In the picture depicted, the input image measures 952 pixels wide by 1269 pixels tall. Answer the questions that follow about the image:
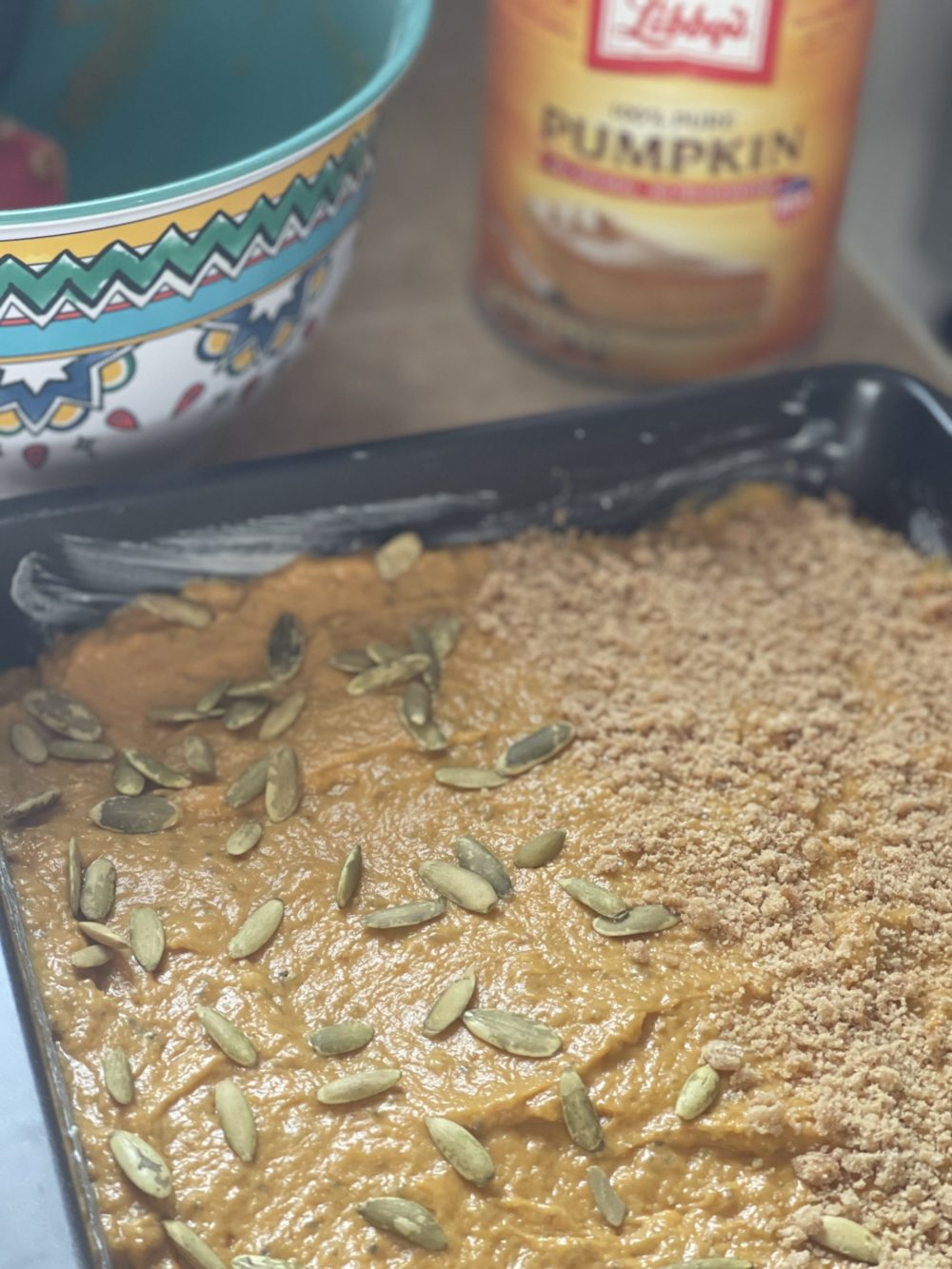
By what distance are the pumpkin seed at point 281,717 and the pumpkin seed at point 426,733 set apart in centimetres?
6

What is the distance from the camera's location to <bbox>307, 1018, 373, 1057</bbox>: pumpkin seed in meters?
0.76

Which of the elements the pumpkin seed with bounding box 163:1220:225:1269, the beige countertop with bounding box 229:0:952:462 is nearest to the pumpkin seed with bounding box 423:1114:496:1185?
the pumpkin seed with bounding box 163:1220:225:1269

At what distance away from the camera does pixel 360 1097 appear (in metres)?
0.74

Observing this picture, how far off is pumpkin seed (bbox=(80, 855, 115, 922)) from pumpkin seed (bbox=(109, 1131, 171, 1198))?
12 centimetres

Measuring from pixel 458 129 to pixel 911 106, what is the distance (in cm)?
52

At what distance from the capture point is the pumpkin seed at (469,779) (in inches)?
34.3

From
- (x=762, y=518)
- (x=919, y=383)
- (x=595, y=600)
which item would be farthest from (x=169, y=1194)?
(x=919, y=383)

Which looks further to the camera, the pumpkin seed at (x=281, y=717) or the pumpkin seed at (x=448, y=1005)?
the pumpkin seed at (x=281, y=717)

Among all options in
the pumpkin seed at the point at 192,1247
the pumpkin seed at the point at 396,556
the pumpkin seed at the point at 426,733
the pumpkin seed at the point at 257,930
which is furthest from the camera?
the pumpkin seed at the point at 396,556

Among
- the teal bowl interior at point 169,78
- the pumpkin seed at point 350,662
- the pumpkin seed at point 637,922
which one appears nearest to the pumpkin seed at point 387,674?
the pumpkin seed at point 350,662

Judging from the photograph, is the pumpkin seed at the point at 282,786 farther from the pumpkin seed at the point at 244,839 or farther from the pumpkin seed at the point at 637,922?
the pumpkin seed at the point at 637,922

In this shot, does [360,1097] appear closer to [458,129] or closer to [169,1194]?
[169,1194]

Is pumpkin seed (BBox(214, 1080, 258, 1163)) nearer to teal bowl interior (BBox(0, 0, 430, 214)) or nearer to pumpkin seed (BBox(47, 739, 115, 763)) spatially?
pumpkin seed (BBox(47, 739, 115, 763))

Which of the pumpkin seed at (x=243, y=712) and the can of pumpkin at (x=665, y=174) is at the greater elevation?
the can of pumpkin at (x=665, y=174)
